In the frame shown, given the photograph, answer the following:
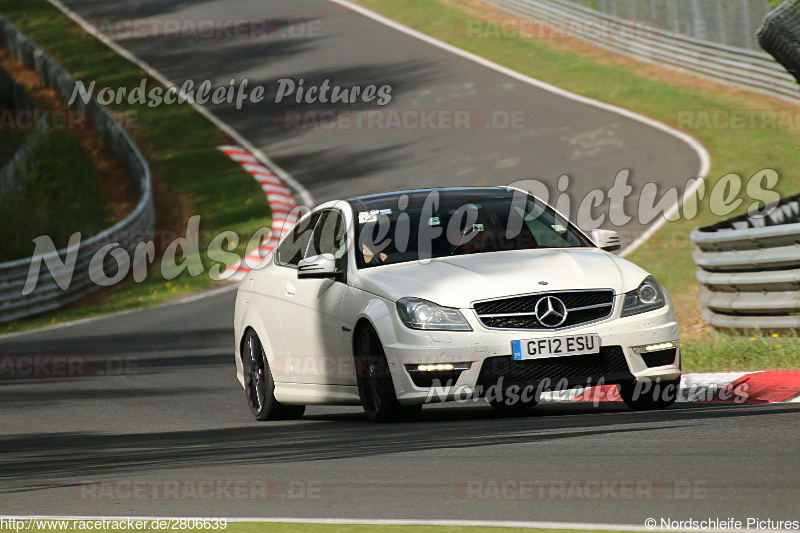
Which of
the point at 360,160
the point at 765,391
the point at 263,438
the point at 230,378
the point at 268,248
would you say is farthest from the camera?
the point at 360,160

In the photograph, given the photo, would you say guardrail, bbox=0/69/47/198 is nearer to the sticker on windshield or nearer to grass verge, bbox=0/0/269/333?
grass verge, bbox=0/0/269/333

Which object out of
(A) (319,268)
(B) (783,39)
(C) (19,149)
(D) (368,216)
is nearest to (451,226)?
(D) (368,216)

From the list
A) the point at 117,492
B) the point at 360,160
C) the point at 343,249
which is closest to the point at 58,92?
the point at 360,160

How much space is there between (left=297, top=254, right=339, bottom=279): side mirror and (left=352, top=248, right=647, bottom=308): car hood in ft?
0.62

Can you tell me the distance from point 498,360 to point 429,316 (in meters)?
0.53

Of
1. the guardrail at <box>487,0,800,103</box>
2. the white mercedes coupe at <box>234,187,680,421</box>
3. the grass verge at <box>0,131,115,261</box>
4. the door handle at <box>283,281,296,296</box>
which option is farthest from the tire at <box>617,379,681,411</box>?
the guardrail at <box>487,0,800,103</box>

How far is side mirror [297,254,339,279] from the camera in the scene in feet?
32.4

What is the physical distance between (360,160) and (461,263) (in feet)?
64.5

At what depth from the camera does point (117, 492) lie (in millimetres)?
7309

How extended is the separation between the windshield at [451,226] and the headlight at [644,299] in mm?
952

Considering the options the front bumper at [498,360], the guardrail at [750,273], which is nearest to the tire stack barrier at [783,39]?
the guardrail at [750,273]

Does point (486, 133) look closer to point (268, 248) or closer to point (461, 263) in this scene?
point (268, 248)

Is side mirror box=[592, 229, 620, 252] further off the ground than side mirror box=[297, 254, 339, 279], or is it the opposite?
side mirror box=[592, 229, 620, 252]

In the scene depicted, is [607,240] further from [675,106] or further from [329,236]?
[675,106]
